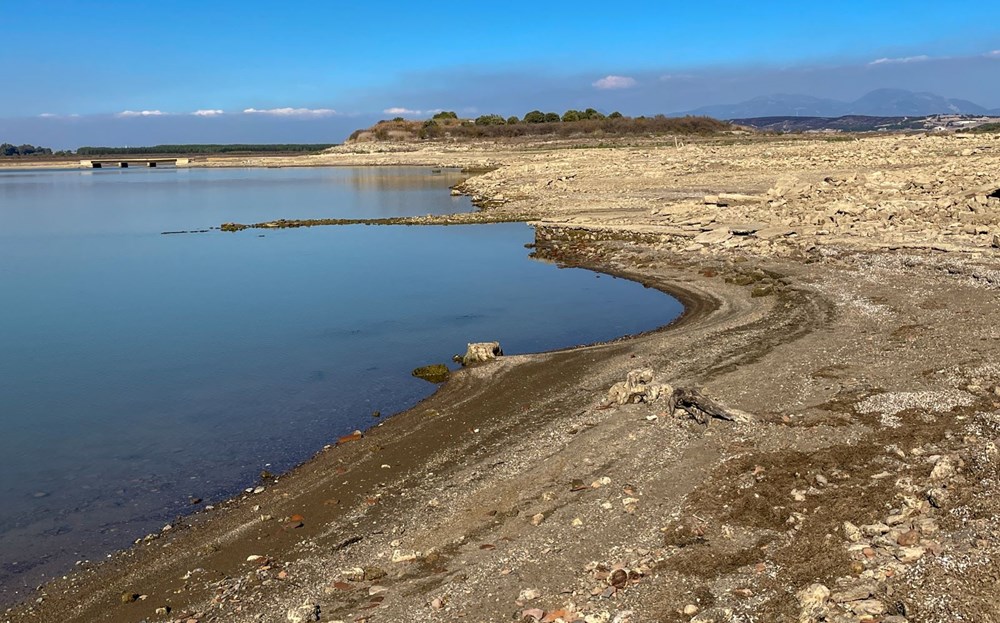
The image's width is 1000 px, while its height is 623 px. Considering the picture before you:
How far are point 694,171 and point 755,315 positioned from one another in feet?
132

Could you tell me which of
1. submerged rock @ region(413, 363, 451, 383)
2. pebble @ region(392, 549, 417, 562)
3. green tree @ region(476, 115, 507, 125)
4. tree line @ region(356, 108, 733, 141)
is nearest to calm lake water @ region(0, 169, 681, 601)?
submerged rock @ region(413, 363, 451, 383)

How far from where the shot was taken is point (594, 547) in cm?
990

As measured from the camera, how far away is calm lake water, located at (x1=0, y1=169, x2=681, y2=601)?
14.0 m

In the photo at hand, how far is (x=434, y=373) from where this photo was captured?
1966 cm

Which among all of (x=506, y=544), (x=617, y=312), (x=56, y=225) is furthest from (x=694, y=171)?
(x=506, y=544)

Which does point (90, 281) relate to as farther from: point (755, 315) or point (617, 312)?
point (755, 315)

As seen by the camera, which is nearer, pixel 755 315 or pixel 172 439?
pixel 172 439

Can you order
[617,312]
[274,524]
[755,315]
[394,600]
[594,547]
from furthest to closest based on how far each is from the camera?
[617,312], [755,315], [274,524], [594,547], [394,600]

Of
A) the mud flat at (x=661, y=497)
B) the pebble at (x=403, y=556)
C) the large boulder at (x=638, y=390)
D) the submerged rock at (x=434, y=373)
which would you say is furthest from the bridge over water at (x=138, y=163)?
the pebble at (x=403, y=556)

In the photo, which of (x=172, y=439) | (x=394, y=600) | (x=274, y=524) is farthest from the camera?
(x=172, y=439)

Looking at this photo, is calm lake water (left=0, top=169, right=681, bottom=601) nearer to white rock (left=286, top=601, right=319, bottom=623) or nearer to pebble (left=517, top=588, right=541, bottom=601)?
white rock (left=286, top=601, right=319, bottom=623)

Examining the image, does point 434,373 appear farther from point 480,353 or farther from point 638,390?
point 638,390

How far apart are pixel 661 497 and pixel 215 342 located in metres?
17.9

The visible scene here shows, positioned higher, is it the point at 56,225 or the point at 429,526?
the point at 56,225
